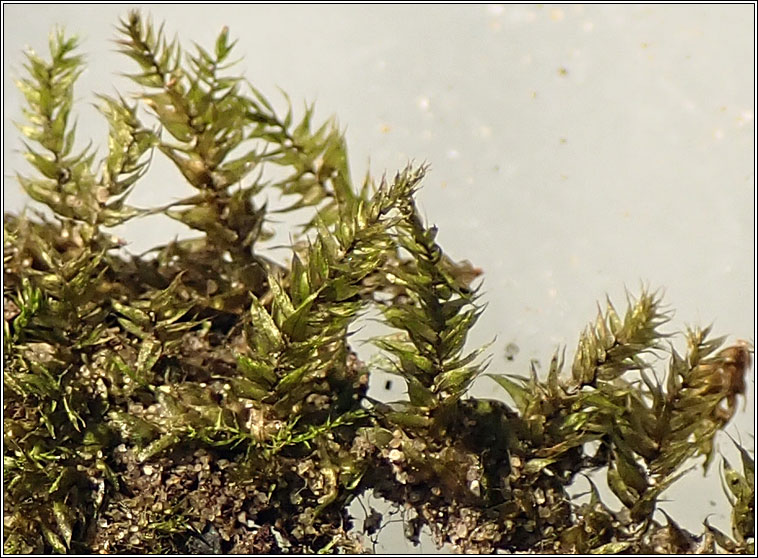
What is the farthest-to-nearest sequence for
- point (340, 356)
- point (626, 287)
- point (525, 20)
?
point (525, 20), point (626, 287), point (340, 356)

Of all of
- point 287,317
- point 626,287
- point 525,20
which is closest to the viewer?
point 287,317

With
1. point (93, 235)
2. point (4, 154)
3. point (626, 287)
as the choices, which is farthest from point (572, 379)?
point (4, 154)

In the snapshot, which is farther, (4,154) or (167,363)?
(4,154)

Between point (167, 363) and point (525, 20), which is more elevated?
point (525, 20)

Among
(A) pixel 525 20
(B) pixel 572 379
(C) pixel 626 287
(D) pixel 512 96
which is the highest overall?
(A) pixel 525 20

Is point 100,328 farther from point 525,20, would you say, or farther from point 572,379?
point 525,20

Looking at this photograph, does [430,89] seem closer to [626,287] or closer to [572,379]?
[626,287]
